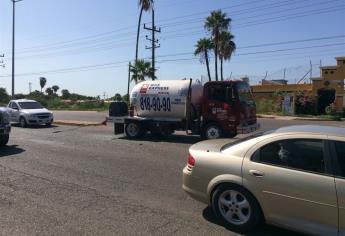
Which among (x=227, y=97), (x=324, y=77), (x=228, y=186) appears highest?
(x=324, y=77)

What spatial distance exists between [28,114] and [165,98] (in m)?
9.83

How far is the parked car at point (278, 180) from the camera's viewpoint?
4.86 metres

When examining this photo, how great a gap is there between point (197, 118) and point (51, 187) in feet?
26.5

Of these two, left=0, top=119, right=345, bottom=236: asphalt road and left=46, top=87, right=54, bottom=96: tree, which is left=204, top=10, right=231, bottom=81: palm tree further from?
left=46, top=87, right=54, bottom=96: tree

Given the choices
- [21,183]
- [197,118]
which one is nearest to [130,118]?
A: [197,118]

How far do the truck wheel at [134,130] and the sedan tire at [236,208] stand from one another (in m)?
10.8

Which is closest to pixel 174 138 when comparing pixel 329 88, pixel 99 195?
pixel 99 195

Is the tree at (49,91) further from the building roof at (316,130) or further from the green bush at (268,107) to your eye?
the building roof at (316,130)

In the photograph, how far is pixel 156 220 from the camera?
19.8 feet

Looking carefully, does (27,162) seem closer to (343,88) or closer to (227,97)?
(227,97)

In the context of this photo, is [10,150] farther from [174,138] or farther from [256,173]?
[256,173]

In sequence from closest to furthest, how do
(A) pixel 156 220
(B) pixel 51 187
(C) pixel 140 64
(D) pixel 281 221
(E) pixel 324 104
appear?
(D) pixel 281 221, (A) pixel 156 220, (B) pixel 51 187, (E) pixel 324 104, (C) pixel 140 64

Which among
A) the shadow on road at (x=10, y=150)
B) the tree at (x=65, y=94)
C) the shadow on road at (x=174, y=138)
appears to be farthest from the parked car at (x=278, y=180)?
the tree at (x=65, y=94)

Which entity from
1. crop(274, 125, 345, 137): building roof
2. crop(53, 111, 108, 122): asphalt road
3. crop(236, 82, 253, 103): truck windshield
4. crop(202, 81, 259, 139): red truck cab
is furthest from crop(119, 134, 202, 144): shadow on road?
crop(53, 111, 108, 122): asphalt road
